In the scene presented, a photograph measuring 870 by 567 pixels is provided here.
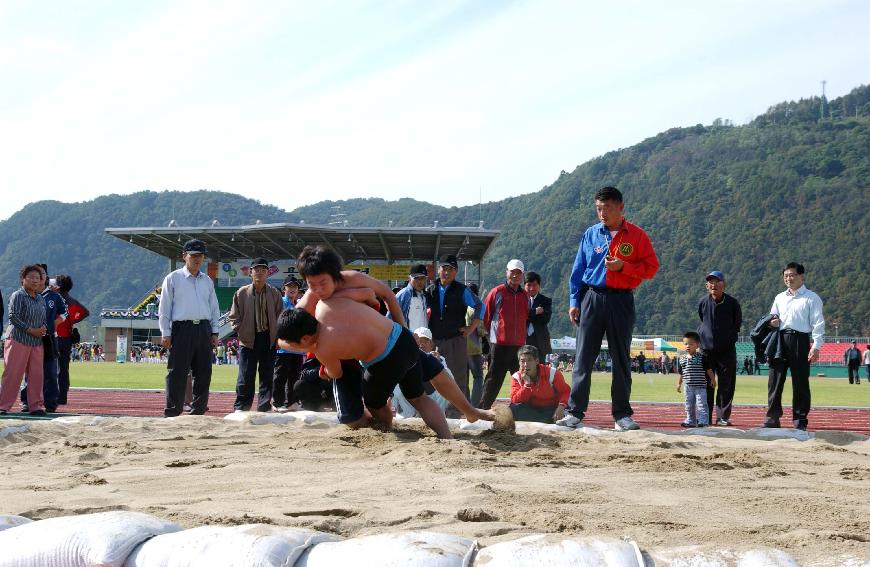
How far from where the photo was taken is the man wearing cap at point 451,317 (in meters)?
9.21

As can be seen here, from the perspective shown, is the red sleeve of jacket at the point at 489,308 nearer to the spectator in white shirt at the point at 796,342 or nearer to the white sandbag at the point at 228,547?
the spectator in white shirt at the point at 796,342

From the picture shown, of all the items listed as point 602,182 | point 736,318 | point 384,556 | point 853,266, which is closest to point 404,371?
point 384,556

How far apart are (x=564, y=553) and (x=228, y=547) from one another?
3.16 feet

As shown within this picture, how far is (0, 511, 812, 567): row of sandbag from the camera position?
2.37 metres

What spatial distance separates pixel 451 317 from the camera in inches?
363

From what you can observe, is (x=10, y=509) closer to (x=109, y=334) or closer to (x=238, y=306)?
(x=238, y=306)

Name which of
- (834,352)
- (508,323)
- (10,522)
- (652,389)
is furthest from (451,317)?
(834,352)

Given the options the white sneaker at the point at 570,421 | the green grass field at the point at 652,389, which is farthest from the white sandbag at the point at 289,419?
the green grass field at the point at 652,389

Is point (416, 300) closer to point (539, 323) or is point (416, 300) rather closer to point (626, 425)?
point (539, 323)

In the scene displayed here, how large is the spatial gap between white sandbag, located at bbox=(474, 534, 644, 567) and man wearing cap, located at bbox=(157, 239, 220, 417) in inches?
259

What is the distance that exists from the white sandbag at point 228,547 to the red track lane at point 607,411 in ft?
22.0

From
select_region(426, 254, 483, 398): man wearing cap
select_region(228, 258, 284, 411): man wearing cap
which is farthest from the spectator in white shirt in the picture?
select_region(228, 258, 284, 411): man wearing cap

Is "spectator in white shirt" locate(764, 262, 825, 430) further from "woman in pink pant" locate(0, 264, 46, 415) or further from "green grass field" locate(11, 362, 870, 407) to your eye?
"woman in pink pant" locate(0, 264, 46, 415)

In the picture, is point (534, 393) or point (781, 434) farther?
point (534, 393)
